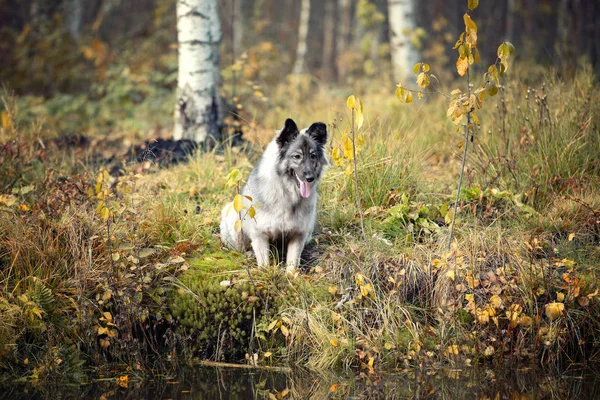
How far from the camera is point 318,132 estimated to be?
5.17 m

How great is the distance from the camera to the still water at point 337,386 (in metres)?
4.09

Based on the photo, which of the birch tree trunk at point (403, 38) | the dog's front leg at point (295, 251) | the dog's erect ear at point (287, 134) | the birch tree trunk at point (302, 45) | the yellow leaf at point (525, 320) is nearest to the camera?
the yellow leaf at point (525, 320)

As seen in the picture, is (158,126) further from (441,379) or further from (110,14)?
(110,14)

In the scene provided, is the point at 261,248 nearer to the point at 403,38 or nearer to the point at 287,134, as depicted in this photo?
the point at 287,134

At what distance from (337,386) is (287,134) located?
209 cm

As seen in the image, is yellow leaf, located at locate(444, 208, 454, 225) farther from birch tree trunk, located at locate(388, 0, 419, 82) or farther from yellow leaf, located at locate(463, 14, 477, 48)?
birch tree trunk, located at locate(388, 0, 419, 82)

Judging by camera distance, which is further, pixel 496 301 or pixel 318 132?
pixel 318 132

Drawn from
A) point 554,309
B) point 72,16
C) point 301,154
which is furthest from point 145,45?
point 554,309

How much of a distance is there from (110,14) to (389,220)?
1749cm

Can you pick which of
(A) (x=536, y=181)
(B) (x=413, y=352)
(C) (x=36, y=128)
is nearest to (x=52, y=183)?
(C) (x=36, y=128)

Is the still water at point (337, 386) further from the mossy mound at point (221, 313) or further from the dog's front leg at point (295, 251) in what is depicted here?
the dog's front leg at point (295, 251)

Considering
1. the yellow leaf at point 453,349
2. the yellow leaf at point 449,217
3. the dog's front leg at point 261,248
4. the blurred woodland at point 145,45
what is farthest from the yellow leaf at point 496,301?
the blurred woodland at point 145,45

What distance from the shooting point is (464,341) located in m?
4.68

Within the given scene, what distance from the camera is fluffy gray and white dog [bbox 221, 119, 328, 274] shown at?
5.07 meters
